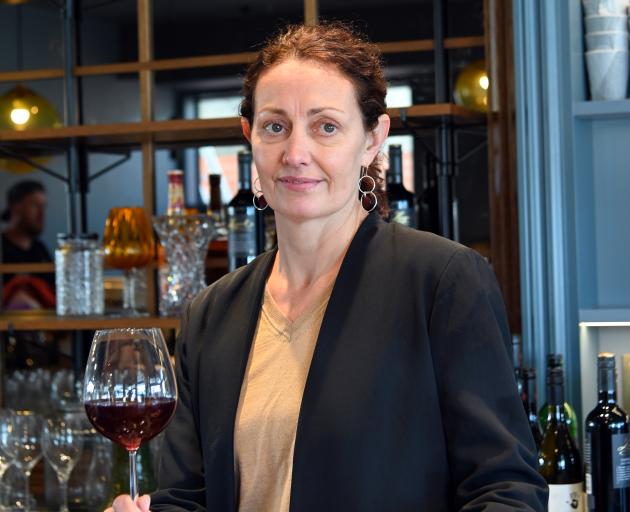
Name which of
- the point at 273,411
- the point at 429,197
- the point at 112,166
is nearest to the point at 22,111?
the point at 112,166

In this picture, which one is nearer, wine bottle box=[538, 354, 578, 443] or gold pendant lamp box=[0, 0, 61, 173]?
wine bottle box=[538, 354, 578, 443]

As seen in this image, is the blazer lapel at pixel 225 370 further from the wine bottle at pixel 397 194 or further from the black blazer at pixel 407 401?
the wine bottle at pixel 397 194

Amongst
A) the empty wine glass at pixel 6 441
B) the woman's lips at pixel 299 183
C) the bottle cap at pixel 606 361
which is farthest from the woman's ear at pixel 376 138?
the empty wine glass at pixel 6 441

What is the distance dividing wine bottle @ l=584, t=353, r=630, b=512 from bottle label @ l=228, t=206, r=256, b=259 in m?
0.88

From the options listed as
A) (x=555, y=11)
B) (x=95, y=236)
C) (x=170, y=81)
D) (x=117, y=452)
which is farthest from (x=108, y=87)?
(x=555, y=11)

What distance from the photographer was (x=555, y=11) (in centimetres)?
219

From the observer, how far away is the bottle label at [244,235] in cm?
261

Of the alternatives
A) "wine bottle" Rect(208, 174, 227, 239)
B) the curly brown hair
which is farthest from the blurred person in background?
the curly brown hair

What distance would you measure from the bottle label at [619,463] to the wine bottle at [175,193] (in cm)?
116

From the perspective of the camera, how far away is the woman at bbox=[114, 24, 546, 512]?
1.32 m

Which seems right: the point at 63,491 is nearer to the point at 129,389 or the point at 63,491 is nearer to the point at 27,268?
the point at 27,268

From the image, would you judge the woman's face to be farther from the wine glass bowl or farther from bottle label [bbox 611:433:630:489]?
the wine glass bowl

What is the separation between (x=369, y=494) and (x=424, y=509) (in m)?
0.07

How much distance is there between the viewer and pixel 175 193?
274 centimetres
